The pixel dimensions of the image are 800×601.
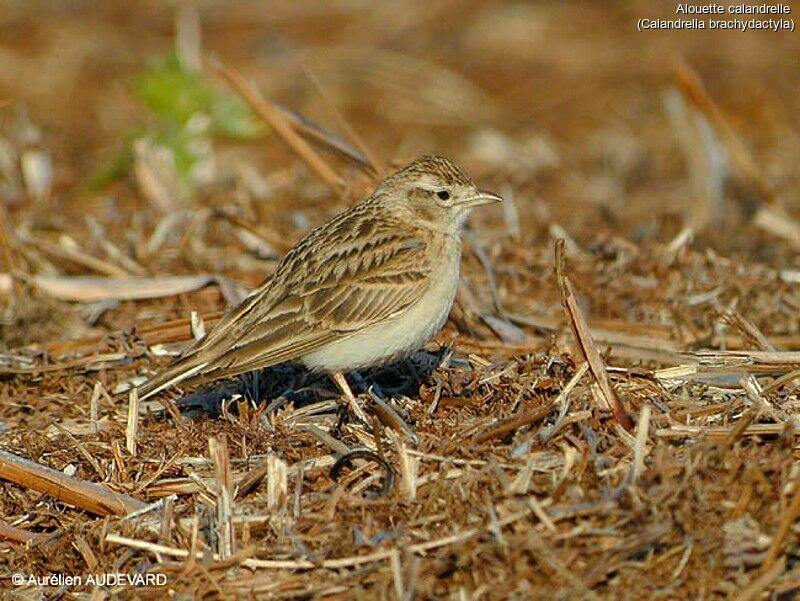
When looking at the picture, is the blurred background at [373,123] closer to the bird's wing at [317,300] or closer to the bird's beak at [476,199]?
the bird's beak at [476,199]

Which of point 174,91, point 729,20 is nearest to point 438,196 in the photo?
point 174,91

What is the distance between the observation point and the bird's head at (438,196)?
691 cm

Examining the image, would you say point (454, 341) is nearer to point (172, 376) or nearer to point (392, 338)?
point (392, 338)

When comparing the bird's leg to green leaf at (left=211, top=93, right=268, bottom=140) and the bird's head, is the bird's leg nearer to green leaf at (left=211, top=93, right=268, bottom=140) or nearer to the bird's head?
the bird's head

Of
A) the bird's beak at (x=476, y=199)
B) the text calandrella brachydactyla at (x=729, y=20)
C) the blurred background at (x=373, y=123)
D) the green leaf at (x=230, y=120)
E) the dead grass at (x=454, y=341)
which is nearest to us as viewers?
the dead grass at (x=454, y=341)

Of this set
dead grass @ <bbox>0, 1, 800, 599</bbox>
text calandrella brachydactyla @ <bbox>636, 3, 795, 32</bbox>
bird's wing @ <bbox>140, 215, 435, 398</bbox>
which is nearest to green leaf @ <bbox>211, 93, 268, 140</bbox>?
dead grass @ <bbox>0, 1, 800, 599</bbox>

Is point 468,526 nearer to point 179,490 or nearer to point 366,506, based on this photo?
point 366,506

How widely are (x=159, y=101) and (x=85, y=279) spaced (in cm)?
206

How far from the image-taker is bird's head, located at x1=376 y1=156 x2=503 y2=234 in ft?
22.7

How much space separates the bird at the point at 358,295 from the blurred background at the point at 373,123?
4.36 ft

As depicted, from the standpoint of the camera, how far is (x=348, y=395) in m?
6.23

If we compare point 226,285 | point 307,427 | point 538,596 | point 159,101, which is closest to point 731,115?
point 159,101

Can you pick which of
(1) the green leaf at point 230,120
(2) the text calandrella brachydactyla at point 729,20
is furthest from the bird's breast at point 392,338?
(2) the text calandrella brachydactyla at point 729,20

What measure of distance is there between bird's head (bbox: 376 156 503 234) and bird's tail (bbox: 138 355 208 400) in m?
1.49
